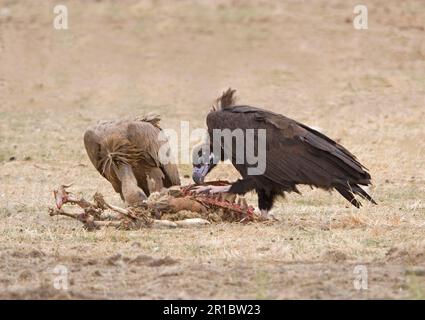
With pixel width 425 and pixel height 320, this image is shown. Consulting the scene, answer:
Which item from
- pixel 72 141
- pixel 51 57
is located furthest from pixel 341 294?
pixel 51 57

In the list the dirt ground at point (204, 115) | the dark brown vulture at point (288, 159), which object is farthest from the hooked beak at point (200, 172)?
the dirt ground at point (204, 115)

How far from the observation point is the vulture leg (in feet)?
29.2

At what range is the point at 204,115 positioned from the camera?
54.3 feet

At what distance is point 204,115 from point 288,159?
8.19m

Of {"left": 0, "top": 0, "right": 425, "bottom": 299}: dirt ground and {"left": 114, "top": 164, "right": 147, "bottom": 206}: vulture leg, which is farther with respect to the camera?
{"left": 114, "top": 164, "right": 147, "bottom": 206}: vulture leg

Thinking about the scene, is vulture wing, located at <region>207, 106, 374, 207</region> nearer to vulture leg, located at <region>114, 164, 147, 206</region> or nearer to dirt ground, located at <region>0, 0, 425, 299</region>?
dirt ground, located at <region>0, 0, 425, 299</region>

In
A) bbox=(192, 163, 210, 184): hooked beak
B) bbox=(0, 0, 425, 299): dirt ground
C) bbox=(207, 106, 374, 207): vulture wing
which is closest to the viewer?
bbox=(0, 0, 425, 299): dirt ground

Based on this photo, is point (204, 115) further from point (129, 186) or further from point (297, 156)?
point (297, 156)

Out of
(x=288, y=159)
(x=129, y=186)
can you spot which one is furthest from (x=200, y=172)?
(x=288, y=159)

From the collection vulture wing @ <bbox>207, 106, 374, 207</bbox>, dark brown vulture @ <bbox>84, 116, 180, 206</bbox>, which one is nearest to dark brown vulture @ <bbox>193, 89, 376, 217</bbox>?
vulture wing @ <bbox>207, 106, 374, 207</bbox>

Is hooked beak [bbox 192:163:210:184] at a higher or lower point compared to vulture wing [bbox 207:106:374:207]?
lower

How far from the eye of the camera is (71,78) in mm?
19625

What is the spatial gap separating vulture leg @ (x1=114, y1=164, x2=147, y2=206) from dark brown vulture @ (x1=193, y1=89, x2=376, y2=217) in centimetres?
67
